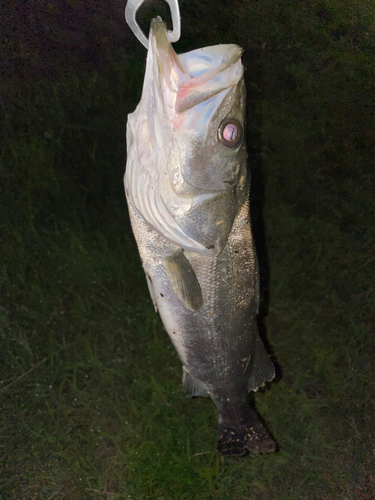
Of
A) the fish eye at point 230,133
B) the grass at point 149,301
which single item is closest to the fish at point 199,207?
the fish eye at point 230,133

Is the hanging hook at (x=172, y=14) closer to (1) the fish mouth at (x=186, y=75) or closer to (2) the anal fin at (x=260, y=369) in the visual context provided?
(1) the fish mouth at (x=186, y=75)

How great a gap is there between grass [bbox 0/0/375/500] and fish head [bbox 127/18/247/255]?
702 millimetres

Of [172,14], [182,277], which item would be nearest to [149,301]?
[182,277]

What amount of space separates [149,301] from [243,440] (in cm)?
88

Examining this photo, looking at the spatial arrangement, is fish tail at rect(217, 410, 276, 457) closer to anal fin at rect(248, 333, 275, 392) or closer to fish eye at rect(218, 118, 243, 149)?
anal fin at rect(248, 333, 275, 392)

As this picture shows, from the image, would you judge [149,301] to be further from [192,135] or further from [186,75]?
[186,75]

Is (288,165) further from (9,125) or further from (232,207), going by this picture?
(9,125)

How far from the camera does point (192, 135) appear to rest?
1213mm

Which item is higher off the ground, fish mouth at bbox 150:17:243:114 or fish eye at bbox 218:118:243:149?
fish mouth at bbox 150:17:243:114

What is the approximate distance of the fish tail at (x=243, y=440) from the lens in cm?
180

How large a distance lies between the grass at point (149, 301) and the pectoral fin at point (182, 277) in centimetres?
64

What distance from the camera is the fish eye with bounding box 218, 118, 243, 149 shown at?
122 cm

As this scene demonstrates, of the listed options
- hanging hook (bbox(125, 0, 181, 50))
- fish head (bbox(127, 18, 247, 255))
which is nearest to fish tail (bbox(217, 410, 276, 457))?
fish head (bbox(127, 18, 247, 255))

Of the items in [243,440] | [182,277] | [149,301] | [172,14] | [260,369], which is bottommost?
[243,440]
